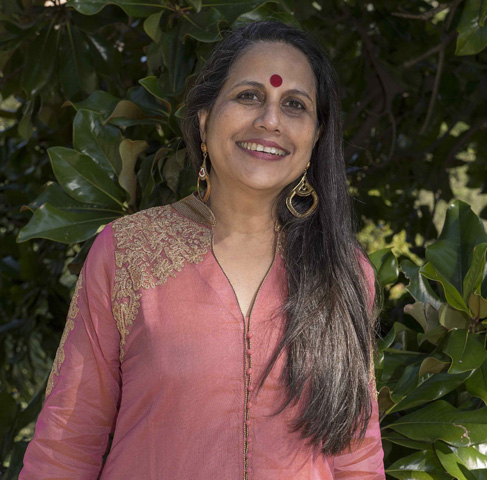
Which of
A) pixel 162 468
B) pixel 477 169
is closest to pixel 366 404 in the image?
pixel 162 468

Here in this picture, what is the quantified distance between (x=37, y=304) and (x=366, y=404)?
1.94 m

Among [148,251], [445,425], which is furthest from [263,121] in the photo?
[445,425]

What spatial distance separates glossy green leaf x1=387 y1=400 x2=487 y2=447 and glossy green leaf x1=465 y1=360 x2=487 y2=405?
0.05 meters

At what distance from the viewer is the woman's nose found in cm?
157

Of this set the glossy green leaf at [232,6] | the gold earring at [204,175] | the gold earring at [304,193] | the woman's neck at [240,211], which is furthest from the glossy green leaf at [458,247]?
the glossy green leaf at [232,6]

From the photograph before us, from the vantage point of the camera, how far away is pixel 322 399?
155 cm

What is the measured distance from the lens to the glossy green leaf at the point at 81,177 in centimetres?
197

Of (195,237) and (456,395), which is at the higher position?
(195,237)

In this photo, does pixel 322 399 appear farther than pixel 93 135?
No

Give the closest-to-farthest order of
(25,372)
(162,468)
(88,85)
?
(162,468)
(88,85)
(25,372)

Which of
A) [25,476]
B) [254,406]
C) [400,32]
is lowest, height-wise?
[25,476]

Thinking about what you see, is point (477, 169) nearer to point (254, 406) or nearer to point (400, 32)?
point (400, 32)

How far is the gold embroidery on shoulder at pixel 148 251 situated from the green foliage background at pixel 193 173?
304 millimetres

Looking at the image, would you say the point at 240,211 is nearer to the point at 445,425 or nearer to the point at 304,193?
the point at 304,193
